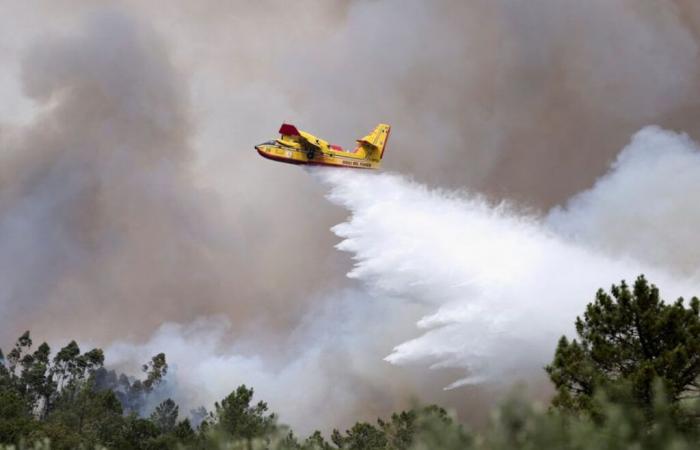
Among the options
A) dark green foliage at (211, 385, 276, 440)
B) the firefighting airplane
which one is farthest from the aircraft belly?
dark green foliage at (211, 385, 276, 440)

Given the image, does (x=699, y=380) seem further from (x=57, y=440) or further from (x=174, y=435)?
(x=57, y=440)

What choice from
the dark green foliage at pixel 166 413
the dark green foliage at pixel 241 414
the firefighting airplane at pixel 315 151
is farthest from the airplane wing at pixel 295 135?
the dark green foliage at pixel 166 413

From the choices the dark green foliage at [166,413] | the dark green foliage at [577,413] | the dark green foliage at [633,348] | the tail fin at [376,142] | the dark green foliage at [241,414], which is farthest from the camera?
the dark green foliage at [166,413]

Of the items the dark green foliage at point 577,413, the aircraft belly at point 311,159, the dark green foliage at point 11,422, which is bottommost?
the dark green foliage at point 577,413

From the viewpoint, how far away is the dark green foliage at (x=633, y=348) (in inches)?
1570

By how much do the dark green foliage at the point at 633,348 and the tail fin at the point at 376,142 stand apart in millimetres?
56107

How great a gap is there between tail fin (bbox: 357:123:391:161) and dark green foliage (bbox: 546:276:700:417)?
56107 millimetres

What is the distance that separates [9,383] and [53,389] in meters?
10.7

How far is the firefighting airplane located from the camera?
9025cm

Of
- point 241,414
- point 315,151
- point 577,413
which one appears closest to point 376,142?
point 315,151

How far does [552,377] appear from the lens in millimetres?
44219

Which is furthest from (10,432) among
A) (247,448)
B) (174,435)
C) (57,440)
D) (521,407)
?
(521,407)

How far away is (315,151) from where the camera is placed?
93000mm

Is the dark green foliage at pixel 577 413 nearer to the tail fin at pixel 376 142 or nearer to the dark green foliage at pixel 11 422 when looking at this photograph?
the dark green foliage at pixel 11 422
